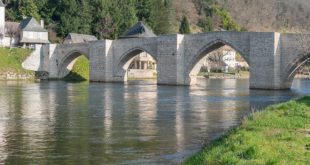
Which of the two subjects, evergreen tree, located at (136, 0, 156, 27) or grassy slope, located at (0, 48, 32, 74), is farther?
evergreen tree, located at (136, 0, 156, 27)

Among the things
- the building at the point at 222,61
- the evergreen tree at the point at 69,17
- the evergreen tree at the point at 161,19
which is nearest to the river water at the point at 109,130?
the evergreen tree at the point at 69,17

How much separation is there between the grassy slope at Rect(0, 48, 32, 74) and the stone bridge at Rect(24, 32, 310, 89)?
9.15 feet

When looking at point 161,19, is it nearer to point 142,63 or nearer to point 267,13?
point 142,63

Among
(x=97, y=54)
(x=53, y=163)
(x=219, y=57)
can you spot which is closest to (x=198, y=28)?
(x=219, y=57)

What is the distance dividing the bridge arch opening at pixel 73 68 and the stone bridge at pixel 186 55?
13cm

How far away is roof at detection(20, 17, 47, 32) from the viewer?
2702 inches

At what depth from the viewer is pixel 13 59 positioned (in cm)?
6206

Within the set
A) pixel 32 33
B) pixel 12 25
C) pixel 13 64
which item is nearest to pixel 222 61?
pixel 32 33

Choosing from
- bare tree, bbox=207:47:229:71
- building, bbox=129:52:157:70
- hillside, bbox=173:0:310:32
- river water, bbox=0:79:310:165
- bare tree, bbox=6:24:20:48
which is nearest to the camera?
river water, bbox=0:79:310:165

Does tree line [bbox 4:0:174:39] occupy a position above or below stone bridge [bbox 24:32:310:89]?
above

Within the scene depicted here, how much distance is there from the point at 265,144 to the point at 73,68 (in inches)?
2220

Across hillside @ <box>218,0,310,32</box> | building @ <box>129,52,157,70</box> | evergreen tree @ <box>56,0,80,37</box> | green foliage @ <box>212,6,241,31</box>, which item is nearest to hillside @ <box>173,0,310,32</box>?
hillside @ <box>218,0,310,32</box>

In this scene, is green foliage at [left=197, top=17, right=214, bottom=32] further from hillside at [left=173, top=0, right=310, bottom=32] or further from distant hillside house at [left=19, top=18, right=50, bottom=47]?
distant hillside house at [left=19, top=18, right=50, bottom=47]

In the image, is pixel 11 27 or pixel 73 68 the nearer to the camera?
pixel 73 68
